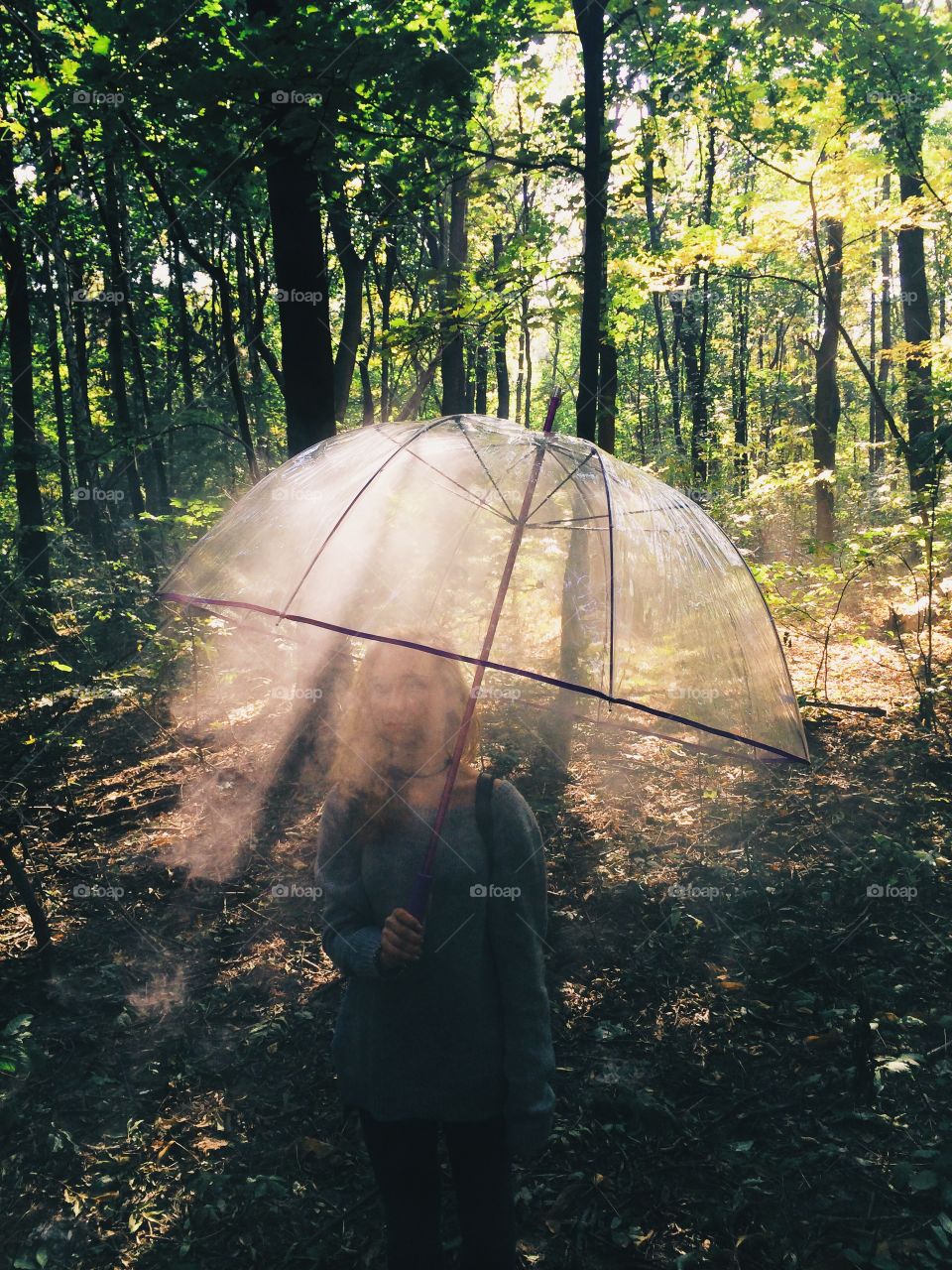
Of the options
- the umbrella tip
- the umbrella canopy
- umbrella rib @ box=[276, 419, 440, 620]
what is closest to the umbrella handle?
the umbrella canopy

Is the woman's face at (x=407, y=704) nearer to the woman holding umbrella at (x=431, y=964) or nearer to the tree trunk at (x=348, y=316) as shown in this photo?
the woman holding umbrella at (x=431, y=964)

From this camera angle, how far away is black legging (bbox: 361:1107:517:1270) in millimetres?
2008

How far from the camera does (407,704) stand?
2086mm

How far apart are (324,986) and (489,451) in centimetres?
341

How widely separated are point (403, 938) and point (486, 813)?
0.39m

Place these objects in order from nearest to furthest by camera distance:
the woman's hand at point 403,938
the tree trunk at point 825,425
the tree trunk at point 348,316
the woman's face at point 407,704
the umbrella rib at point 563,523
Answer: the woman's hand at point 403,938, the woman's face at point 407,704, the umbrella rib at point 563,523, the tree trunk at point 348,316, the tree trunk at point 825,425

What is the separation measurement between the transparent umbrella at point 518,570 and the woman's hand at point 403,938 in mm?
625

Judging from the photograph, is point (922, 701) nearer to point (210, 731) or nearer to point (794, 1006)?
point (794, 1006)

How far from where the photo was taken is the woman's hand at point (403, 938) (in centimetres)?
185

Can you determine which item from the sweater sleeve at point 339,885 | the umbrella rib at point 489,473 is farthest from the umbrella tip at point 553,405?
the sweater sleeve at point 339,885

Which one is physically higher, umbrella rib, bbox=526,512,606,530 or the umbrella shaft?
umbrella rib, bbox=526,512,606,530

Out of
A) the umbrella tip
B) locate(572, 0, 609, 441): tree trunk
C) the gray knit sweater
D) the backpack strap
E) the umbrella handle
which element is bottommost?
the gray knit sweater

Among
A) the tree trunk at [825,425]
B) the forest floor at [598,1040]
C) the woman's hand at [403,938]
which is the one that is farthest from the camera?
the tree trunk at [825,425]

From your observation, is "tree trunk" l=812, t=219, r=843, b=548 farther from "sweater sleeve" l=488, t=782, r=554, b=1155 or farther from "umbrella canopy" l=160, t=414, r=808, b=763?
"sweater sleeve" l=488, t=782, r=554, b=1155
